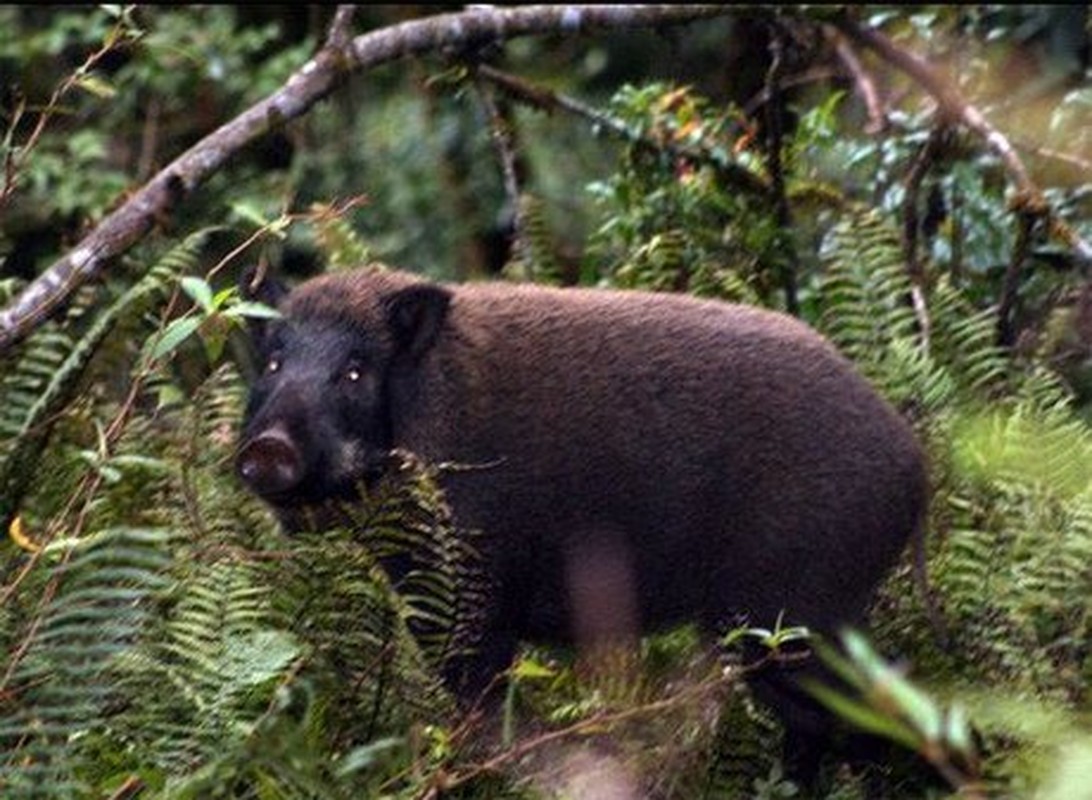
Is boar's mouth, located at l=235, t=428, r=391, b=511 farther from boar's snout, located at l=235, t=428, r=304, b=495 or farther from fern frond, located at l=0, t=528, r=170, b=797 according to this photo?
fern frond, located at l=0, t=528, r=170, b=797

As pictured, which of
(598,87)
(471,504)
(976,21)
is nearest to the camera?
(471,504)

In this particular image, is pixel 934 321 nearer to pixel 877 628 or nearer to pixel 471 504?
pixel 877 628

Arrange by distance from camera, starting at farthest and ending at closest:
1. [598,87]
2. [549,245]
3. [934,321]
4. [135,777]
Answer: [598,87] < [549,245] < [934,321] < [135,777]

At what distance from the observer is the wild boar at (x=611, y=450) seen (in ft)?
21.1

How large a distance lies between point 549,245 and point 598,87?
4.36 meters

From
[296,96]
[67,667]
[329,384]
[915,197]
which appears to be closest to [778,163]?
[915,197]

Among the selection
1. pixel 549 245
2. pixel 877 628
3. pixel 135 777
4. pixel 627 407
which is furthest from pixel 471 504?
pixel 549 245

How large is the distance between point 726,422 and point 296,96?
6.47ft

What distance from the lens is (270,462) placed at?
6309 millimetres

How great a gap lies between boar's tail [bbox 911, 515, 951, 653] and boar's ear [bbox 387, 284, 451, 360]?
1472 millimetres

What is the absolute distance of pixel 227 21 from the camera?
11.8 metres

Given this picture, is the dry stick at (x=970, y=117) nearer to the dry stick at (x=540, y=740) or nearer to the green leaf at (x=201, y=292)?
the dry stick at (x=540, y=740)

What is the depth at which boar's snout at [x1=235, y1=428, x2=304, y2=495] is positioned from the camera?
6309 mm

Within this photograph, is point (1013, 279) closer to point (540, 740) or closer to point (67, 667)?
point (540, 740)
